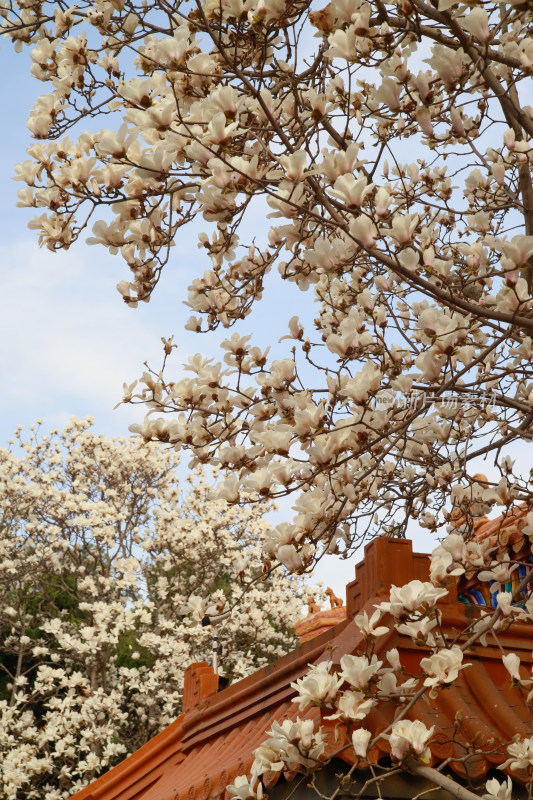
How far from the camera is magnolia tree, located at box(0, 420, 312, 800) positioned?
40.6 feet

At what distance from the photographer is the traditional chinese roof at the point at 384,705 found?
2.69 meters

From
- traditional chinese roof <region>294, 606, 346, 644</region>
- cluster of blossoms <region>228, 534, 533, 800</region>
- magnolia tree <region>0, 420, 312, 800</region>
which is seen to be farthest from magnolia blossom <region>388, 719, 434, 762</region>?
magnolia tree <region>0, 420, 312, 800</region>

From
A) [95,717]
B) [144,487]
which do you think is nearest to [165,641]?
[95,717]

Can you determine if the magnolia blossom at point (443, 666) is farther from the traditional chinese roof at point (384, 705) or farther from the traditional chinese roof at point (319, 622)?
the traditional chinese roof at point (319, 622)

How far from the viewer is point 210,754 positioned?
4.24 metres

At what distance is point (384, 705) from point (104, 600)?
11.9 m

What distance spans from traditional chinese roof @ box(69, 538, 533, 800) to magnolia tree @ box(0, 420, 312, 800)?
7.83 meters

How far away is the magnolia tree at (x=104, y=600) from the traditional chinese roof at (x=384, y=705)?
7.83 meters

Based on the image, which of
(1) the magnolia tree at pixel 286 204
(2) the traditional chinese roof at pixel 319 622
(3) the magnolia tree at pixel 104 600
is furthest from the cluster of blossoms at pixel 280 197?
(3) the magnolia tree at pixel 104 600

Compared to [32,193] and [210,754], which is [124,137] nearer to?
[32,193]

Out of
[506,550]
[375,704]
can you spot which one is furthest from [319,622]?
[375,704]

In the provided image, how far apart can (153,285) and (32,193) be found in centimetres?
55

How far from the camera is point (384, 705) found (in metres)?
2.72

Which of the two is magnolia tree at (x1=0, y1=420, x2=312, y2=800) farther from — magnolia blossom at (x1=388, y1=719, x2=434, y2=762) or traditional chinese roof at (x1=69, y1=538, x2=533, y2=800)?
magnolia blossom at (x1=388, y1=719, x2=434, y2=762)
